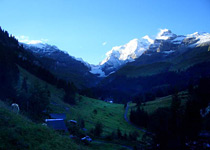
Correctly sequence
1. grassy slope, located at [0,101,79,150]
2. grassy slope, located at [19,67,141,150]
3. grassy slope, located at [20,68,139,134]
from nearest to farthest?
grassy slope, located at [0,101,79,150] < grassy slope, located at [19,67,141,150] < grassy slope, located at [20,68,139,134]

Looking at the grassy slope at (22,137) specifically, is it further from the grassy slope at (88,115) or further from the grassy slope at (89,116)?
the grassy slope at (88,115)

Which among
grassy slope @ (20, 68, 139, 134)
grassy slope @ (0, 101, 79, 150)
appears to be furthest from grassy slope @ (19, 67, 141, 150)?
grassy slope @ (0, 101, 79, 150)

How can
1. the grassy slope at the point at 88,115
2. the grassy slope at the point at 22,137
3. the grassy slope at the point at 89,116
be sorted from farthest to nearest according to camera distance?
the grassy slope at the point at 88,115 < the grassy slope at the point at 89,116 < the grassy slope at the point at 22,137

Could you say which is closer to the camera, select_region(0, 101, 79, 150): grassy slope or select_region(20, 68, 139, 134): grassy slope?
select_region(0, 101, 79, 150): grassy slope

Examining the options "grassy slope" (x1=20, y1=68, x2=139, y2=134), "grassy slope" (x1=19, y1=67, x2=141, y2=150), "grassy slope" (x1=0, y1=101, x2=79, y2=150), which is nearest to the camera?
"grassy slope" (x1=0, y1=101, x2=79, y2=150)

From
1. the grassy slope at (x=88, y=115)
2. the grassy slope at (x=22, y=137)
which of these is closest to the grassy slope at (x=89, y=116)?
the grassy slope at (x=88, y=115)

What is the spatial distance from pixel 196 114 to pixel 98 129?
3389 cm

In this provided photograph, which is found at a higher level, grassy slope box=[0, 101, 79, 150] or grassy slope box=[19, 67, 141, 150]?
grassy slope box=[0, 101, 79, 150]

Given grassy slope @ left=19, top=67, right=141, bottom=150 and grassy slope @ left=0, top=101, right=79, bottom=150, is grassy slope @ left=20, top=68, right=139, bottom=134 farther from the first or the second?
grassy slope @ left=0, top=101, right=79, bottom=150

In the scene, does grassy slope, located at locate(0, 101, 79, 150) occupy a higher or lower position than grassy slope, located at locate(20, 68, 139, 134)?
higher

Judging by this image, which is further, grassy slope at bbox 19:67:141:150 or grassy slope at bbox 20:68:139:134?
grassy slope at bbox 20:68:139:134

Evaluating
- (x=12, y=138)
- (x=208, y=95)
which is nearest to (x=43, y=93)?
(x=12, y=138)

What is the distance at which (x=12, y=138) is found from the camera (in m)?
15.3

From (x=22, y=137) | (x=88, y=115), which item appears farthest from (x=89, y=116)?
(x=22, y=137)
